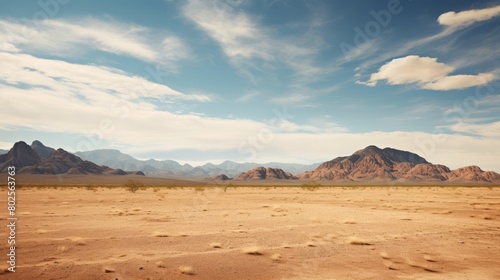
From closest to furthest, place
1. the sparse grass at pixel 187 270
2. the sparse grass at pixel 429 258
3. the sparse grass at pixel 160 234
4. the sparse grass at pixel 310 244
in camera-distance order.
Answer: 1. the sparse grass at pixel 187 270
2. the sparse grass at pixel 429 258
3. the sparse grass at pixel 310 244
4. the sparse grass at pixel 160 234

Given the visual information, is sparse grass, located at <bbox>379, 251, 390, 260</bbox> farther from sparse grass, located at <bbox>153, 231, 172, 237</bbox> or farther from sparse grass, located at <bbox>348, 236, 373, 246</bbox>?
sparse grass, located at <bbox>153, 231, 172, 237</bbox>

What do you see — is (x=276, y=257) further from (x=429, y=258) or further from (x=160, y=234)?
(x=160, y=234)

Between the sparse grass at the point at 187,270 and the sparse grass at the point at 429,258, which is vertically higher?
the sparse grass at the point at 429,258

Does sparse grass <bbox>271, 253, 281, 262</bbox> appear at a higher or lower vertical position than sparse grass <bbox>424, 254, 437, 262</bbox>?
lower

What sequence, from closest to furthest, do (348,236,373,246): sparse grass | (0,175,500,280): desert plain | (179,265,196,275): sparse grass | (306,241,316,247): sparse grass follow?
(179,265,196,275): sparse grass < (0,175,500,280): desert plain < (306,241,316,247): sparse grass < (348,236,373,246): sparse grass

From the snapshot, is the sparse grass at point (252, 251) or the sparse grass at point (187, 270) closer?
the sparse grass at point (187, 270)

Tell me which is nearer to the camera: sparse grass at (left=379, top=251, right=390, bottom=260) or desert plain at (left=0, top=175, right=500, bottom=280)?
desert plain at (left=0, top=175, right=500, bottom=280)

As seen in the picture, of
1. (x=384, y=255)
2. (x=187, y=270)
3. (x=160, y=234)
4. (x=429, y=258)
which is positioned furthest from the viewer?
(x=160, y=234)

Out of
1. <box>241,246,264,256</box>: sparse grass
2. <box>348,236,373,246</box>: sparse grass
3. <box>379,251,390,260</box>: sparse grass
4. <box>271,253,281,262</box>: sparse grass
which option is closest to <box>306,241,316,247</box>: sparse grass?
<box>348,236,373,246</box>: sparse grass

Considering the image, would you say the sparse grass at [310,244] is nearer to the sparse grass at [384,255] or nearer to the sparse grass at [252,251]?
the sparse grass at [252,251]

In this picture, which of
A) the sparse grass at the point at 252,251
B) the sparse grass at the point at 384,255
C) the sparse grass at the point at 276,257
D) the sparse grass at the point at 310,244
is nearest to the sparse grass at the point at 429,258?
the sparse grass at the point at 384,255

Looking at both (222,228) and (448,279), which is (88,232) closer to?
(222,228)

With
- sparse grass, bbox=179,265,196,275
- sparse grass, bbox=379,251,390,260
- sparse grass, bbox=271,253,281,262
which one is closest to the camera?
sparse grass, bbox=179,265,196,275

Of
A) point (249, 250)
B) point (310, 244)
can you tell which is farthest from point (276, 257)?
point (310, 244)
